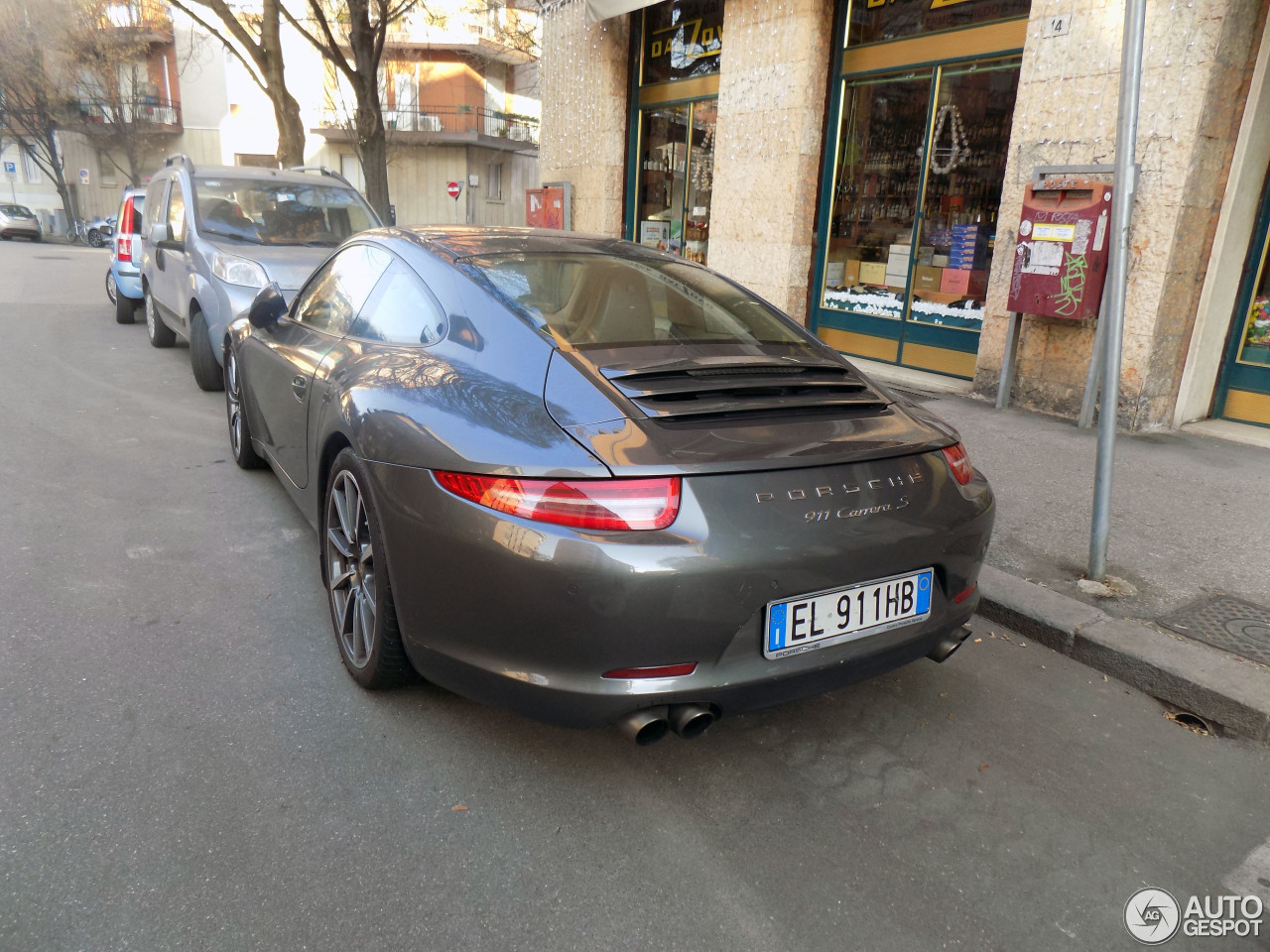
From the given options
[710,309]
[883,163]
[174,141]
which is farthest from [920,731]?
[174,141]

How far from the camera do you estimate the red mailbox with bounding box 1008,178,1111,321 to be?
20.1 ft

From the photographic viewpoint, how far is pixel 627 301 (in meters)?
3.13

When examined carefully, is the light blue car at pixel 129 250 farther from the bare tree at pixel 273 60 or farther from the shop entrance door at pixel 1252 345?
the shop entrance door at pixel 1252 345

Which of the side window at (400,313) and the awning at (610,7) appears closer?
the side window at (400,313)

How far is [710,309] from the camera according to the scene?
3281 mm

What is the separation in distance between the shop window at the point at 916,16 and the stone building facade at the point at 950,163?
2cm

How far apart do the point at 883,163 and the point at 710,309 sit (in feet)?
21.5

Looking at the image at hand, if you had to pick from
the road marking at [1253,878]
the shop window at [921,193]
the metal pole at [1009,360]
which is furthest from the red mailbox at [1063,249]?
the road marking at [1253,878]

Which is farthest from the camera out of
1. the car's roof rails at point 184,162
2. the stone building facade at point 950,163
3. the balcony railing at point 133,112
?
the balcony railing at point 133,112

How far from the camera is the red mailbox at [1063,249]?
20.1 ft

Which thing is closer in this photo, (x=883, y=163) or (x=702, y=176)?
(x=883, y=163)

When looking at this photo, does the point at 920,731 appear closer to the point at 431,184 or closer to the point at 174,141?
the point at 431,184

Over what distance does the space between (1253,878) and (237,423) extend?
5.05 metres

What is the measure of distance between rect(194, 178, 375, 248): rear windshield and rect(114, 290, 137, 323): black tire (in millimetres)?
4016
